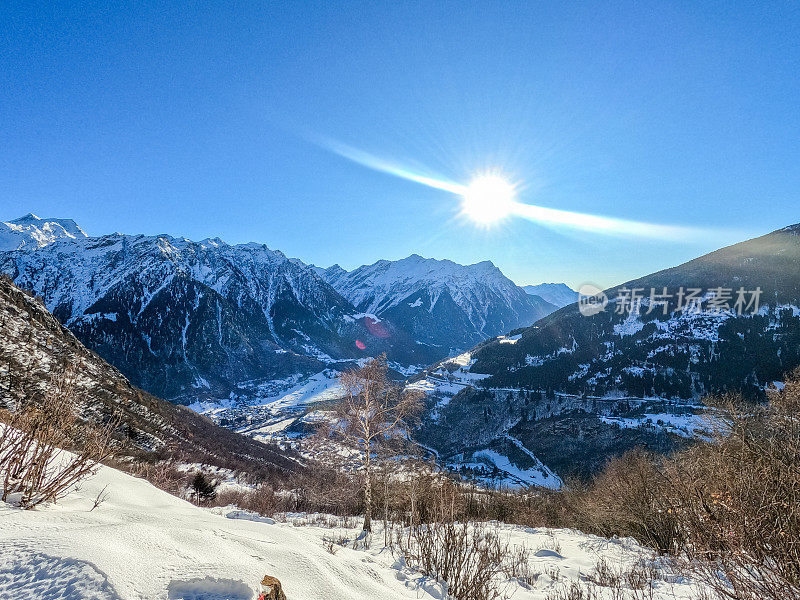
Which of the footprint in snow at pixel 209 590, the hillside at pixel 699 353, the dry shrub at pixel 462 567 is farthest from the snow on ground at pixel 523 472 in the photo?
the footprint in snow at pixel 209 590

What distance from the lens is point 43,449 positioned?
4.38m

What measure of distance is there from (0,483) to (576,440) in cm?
13841

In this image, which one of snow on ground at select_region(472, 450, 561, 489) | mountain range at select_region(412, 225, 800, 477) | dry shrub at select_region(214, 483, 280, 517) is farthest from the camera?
mountain range at select_region(412, 225, 800, 477)

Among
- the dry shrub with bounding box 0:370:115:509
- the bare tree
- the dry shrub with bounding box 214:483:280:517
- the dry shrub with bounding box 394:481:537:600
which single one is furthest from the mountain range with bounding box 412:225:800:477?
the dry shrub with bounding box 0:370:115:509

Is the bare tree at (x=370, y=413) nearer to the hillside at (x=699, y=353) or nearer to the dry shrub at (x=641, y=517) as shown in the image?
the dry shrub at (x=641, y=517)

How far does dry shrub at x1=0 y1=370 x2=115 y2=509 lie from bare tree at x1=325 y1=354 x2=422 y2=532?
36.1 feet

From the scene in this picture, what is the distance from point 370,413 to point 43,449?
1292 centimetres

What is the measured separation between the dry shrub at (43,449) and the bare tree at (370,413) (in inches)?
434

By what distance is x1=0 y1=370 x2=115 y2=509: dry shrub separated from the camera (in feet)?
13.9

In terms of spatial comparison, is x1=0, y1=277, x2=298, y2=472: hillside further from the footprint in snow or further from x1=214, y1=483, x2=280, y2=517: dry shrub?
the footprint in snow

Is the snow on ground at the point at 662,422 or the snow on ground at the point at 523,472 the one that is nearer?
the snow on ground at the point at 523,472

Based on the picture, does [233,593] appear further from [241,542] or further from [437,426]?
[437,426]

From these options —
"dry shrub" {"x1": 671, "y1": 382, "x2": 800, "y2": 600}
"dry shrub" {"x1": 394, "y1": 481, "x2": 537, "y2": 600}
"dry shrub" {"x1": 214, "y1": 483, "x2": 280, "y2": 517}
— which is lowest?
"dry shrub" {"x1": 214, "y1": 483, "x2": 280, "y2": 517}

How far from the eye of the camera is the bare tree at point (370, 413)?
15.9m
